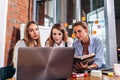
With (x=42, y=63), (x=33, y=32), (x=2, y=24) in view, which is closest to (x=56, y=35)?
(x=33, y=32)

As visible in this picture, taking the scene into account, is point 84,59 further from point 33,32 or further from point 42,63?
point 33,32

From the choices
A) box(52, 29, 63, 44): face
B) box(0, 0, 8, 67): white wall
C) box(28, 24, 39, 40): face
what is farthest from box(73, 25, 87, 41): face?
box(0, 0, 8, 67): white wall

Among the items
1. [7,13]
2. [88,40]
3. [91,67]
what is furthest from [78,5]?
[91,67]

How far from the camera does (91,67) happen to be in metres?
1.74

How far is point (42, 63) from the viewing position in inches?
39.3

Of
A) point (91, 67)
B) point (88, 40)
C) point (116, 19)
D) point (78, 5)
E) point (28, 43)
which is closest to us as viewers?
point (91, 67)

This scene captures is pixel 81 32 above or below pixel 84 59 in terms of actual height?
above

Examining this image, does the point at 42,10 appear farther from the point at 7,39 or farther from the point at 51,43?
the point at 51,43

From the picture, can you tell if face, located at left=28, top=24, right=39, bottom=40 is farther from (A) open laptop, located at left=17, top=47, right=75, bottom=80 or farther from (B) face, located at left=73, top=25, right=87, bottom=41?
(A) open laptop, located at left=17, top=47, right=75, bottom=80

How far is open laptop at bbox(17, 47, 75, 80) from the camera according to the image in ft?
3.16

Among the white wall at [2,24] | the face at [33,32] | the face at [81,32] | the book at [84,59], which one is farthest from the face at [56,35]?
the white wall at [2,24]

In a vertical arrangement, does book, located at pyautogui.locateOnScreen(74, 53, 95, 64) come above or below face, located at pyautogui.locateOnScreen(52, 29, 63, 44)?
below

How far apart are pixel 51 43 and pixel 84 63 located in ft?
2.56

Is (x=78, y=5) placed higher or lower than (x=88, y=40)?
higher
